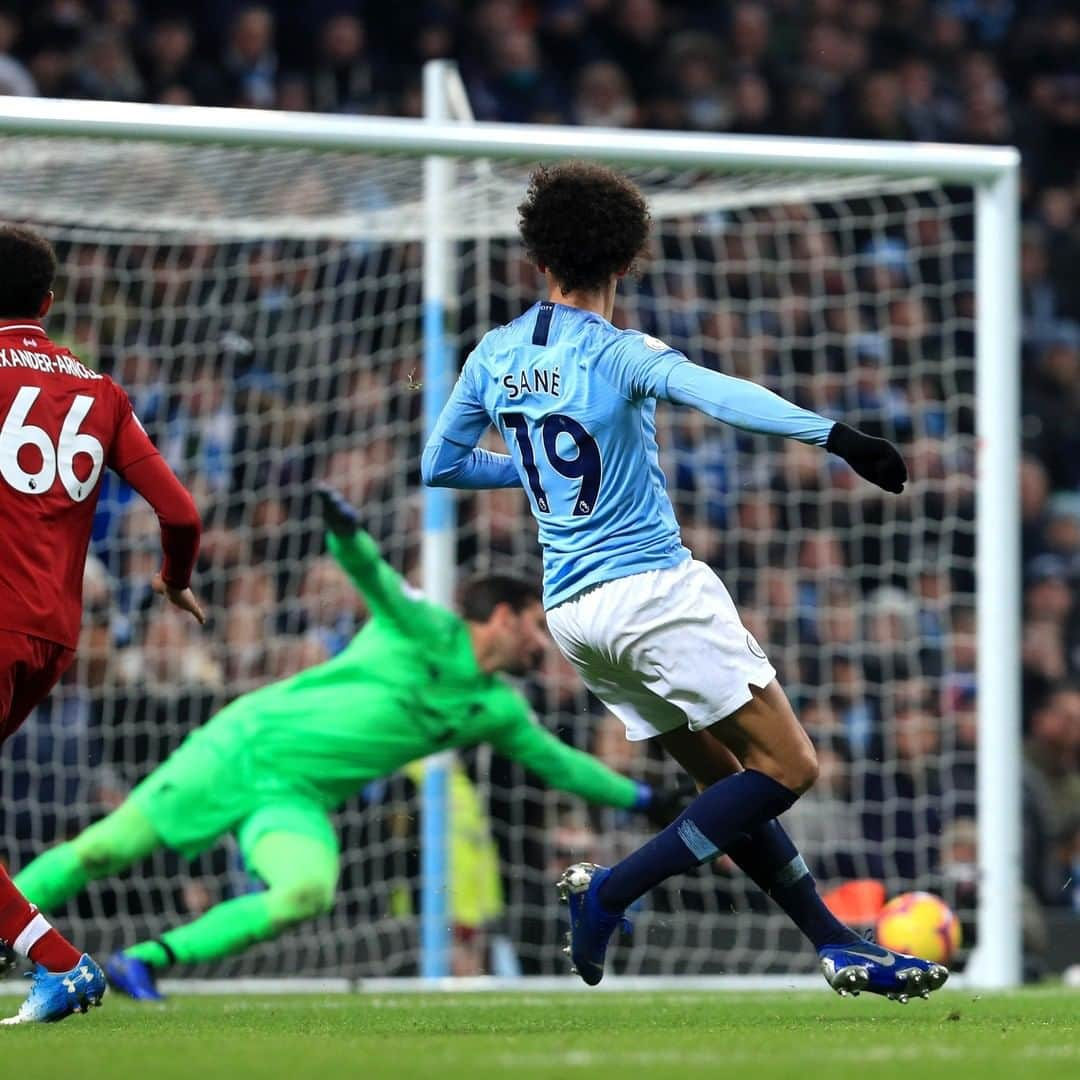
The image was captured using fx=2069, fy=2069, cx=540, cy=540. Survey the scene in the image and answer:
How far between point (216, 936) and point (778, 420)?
3105mm

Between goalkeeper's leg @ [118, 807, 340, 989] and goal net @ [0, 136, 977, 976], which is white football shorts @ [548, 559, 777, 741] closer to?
goalkeeper's leg @ [118, 807, 340, 989]

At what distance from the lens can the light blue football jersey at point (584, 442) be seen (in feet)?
15.7

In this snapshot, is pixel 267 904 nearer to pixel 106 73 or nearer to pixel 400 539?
pixel 400 539

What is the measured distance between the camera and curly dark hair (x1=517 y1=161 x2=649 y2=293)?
16.1ft

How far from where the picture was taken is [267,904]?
6676mm

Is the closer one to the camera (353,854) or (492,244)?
(353,854)

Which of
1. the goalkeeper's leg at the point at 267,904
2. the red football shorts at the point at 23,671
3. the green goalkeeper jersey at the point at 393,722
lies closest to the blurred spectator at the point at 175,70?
the green goalkeeper jersey at the point at 393,722

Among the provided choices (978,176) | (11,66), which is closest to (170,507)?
(978,176)

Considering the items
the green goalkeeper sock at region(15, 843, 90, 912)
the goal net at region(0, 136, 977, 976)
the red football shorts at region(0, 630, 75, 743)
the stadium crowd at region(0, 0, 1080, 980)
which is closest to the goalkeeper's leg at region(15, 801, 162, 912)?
the green goalkeeper sock at region(15, 843, 90, 912)

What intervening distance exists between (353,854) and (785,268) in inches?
140

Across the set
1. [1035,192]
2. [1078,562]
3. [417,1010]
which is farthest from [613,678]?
[1035,192]

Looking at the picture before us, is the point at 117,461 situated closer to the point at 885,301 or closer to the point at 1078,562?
the point at 885,301

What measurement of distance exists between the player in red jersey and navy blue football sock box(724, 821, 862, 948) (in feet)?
5.27

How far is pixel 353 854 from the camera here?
875 centimetres
